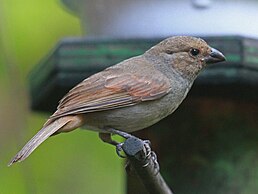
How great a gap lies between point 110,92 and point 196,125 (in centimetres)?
66

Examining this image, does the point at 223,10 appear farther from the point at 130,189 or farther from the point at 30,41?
the point at 30,41

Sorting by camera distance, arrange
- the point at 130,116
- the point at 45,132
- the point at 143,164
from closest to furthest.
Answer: the point at 143,164 → the point at 45,132 → the point at 130,116

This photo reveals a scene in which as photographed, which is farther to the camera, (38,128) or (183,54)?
(38,128)

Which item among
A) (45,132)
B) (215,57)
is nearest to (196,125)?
(215,57)

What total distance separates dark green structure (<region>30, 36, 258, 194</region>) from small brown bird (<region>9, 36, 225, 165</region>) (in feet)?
0.26

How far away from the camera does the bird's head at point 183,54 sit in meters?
3.97

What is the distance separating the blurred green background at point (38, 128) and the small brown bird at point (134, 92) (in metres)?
1.84

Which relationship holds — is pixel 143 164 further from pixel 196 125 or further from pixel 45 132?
pixel 196 125

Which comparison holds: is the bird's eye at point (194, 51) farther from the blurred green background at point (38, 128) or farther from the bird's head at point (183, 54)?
the blurred green background at point (38, 128)

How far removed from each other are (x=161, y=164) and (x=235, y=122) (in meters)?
0.36

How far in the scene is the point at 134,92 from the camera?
12.2ft

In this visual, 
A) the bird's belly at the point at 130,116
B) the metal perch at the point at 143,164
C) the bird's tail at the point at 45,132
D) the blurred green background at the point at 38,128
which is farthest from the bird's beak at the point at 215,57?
the blurred green background at the point at 38,128

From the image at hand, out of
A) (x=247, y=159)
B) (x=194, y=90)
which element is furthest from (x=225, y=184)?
(x=194, y=90)

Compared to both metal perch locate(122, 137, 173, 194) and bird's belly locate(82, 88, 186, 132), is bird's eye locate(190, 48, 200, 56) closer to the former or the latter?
bird's belly locate(82, 88, 186, 132)
